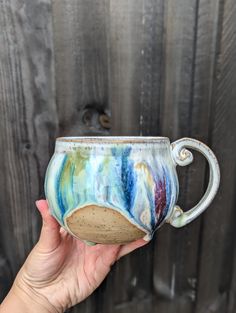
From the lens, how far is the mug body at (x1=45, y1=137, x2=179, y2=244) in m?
0.41

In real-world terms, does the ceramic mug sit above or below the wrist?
above

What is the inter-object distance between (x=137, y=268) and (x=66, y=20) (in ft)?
1.87

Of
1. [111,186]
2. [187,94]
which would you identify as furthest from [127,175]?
[187,94]

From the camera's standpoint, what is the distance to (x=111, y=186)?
0.41 metres

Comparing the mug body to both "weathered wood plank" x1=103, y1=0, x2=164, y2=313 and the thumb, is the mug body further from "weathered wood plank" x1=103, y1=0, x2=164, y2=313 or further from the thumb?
"weathered wood plank" x1=103, y1=0, x2=164, y2=313

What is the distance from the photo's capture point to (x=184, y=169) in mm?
716

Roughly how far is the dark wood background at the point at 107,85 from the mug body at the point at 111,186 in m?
0.24

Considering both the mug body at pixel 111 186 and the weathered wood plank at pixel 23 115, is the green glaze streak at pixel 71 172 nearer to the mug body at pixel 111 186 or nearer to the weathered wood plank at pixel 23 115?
the mug body at pixel 111 186

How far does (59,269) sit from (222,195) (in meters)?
0.39

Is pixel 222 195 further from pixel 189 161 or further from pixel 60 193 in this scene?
pixel 60 193

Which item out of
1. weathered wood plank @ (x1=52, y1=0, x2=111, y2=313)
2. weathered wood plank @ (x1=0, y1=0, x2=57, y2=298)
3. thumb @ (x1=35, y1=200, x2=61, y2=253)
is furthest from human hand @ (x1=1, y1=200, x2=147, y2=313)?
weathered wood plank @ (x1=52, y1=0, x2=111, y2=313)

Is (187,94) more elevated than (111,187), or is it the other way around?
(187,94)

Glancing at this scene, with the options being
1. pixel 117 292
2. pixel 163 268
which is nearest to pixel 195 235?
pixel 163 268

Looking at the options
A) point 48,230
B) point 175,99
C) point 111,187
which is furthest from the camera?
point 175,99
